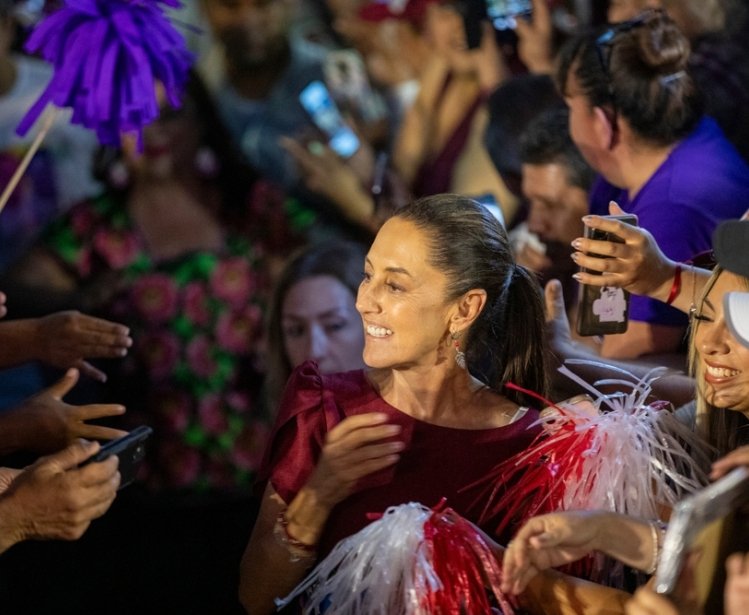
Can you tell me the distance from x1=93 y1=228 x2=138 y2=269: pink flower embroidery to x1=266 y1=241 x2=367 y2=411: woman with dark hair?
878 mm

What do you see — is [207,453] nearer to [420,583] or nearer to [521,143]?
[521,143]

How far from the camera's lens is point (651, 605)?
1.44 meters

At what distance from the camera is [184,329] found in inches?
147

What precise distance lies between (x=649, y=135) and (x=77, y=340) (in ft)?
4.21

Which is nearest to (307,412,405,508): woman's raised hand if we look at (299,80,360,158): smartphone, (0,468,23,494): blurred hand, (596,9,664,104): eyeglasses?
(0,468,23,494): blurred hand

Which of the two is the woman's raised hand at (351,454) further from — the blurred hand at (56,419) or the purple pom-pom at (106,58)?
the purple pom-pom at (106,58)

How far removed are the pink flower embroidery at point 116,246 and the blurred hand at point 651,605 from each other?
2588 millimetres

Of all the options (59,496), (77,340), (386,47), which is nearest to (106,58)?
(77,340)

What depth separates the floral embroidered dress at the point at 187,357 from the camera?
373 centimetres

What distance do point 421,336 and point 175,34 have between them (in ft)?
3.23

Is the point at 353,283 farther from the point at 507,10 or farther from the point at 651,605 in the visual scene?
the point at 651,605

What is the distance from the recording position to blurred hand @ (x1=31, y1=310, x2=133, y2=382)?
7.78 feet

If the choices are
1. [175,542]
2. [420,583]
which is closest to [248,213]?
[175,542]

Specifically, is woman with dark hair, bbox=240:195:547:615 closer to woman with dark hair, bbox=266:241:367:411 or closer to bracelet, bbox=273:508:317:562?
bracelet, bbox=273:508:317:562
